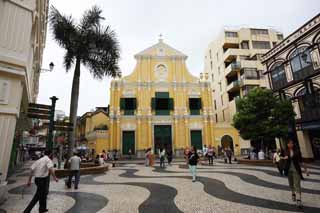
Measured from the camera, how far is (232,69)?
29656 mm

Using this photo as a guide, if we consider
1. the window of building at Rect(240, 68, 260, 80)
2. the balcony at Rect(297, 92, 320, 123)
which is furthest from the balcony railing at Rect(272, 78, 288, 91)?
the window of building at Rect(240, 68, 260, 80)

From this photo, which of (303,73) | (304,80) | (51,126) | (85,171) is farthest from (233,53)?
(51,126)

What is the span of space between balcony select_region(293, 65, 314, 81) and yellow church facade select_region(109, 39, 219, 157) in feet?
37.1

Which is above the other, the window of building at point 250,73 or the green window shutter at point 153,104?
the window of building at point 250,73

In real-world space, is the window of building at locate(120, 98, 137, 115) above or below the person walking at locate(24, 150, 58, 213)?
above

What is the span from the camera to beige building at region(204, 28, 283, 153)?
27500mm

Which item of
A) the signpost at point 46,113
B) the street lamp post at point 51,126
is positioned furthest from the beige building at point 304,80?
the signpost at point 46,113

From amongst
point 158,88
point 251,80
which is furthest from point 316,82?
point 158,88

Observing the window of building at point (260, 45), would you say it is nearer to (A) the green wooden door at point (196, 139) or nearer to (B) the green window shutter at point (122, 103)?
(A) the green wooden door at point (196, 139)

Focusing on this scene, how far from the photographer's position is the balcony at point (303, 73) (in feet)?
52.9

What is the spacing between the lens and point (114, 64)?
11.9 metres

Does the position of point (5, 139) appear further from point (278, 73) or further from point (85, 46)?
point (278, 73)

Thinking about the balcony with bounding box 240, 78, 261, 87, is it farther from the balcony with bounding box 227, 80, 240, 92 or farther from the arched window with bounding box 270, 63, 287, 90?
the arched window with bounding box 270, 63, 287, 90

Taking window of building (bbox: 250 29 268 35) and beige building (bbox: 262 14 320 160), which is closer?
beige building (bbox: 262 14 320 160)
